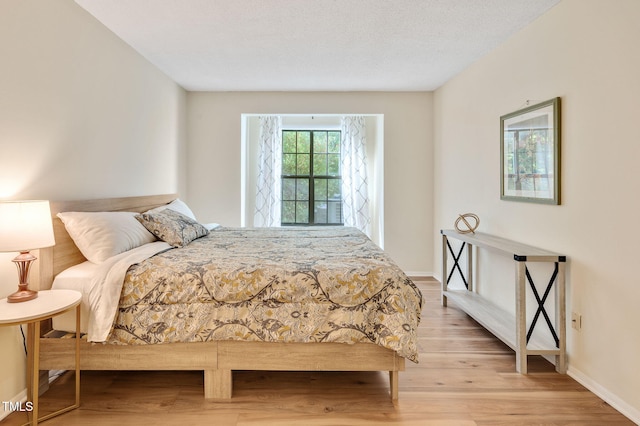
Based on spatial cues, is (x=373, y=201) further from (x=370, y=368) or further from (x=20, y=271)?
(x=20, y=271)

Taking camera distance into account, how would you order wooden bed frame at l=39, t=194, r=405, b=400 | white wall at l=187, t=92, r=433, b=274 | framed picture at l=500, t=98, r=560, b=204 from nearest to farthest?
1. wooden bed frame at l=39, t=194, r=405, b=400
2. framed picture at l=500, t=98, r=560, b=204
3. white wall at l=187, t=92, r=433, b=274

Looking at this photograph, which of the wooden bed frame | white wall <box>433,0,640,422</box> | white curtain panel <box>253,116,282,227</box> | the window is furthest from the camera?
the window

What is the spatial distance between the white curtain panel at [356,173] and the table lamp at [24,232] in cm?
384

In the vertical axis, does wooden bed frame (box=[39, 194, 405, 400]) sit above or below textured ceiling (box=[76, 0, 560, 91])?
below

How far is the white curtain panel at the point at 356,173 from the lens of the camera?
511 cm

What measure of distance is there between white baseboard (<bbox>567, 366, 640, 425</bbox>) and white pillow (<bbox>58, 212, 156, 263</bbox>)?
296 centimetres

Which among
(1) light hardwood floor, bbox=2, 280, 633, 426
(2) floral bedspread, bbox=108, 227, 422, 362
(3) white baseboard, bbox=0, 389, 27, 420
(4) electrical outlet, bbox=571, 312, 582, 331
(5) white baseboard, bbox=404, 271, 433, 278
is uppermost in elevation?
(2) floral bedspread, bbox=108, 227, 422, 362

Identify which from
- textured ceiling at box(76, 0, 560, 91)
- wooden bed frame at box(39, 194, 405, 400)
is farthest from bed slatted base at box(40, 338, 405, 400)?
textured ceiling at box(76, 0, 560, 91)

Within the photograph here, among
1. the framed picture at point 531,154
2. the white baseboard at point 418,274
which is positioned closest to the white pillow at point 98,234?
the framed picture at point 531,154

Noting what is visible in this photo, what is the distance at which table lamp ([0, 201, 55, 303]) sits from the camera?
1.60 metres

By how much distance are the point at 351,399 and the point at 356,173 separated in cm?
356

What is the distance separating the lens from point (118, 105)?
9.64 feet

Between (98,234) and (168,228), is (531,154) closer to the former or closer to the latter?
(168,228)

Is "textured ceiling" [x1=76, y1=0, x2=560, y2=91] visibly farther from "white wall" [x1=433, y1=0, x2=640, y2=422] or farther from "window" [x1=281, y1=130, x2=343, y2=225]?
"window" [x1=281, y1=130, x2=343, y2=225]
